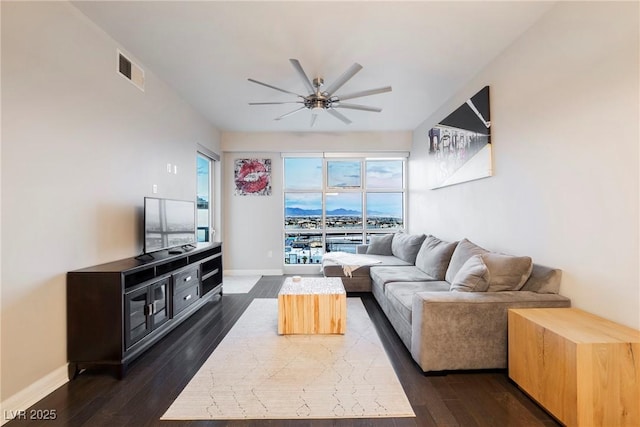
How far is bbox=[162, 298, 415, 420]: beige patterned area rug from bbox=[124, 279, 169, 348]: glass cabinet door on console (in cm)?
62

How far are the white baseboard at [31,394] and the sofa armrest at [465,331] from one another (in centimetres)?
271

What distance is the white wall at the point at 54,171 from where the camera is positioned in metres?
1.81

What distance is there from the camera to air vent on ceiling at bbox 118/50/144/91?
279 cm

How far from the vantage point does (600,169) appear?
75.1 inches

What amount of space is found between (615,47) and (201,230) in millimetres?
5499

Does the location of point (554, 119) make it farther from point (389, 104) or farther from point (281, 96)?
point (281, 96)

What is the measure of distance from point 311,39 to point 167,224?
95.4 inches

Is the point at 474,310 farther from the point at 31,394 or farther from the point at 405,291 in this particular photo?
the point at 31,394

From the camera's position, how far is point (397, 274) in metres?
3.78

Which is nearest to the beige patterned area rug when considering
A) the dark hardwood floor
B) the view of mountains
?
the dark hardwood floor

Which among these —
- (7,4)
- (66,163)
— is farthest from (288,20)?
(66,163)

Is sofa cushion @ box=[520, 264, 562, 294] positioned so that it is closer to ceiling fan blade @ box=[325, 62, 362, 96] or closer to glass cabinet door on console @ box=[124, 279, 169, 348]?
ceiling fan blade @ box=[325, 62, 362, 96]

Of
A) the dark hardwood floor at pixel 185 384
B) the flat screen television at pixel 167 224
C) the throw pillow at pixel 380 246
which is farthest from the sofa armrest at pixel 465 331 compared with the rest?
the throw pillow at pixel 380 246

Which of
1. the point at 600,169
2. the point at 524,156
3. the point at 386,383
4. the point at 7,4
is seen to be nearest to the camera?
the point at 7,4
